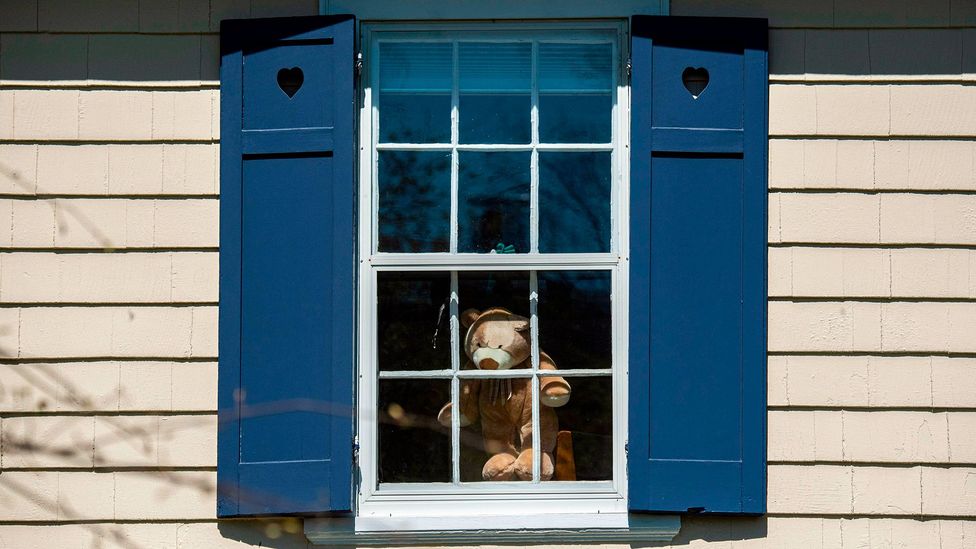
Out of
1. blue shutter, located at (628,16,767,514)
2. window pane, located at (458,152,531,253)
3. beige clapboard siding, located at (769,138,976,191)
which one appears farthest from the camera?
window pane, located at (458,152,531,253)

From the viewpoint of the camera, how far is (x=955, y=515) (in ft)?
13.8

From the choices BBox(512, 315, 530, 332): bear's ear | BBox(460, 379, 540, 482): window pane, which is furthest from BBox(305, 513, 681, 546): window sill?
BBox(512, 315, 530, 332): bear's ear

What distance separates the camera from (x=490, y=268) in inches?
171

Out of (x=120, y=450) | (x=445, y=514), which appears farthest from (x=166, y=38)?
(x=445, y=514)

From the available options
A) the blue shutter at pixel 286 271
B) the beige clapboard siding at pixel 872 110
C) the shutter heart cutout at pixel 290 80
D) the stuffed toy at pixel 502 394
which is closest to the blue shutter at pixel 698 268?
the beige clapboard siding at pixel 872 110

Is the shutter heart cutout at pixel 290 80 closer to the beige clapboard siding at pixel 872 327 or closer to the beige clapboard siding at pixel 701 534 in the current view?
the beige clapboard siding at pixel 701 534

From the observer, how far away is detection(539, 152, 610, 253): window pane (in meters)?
4.36

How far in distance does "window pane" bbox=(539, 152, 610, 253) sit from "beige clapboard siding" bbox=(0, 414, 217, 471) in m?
1.29

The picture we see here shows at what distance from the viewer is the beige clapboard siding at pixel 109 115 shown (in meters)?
4.34

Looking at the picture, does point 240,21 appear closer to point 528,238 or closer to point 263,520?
point 528,238

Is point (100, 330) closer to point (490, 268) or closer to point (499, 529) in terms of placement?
point (490, 268)

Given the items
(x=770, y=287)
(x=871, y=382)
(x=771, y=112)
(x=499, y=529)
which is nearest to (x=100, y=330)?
(x=499, y=529)

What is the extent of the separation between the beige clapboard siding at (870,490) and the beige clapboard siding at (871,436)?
37 mm

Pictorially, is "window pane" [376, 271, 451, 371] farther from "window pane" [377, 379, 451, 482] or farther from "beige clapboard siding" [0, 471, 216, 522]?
"beige clapboard siding" [0, 471, 216, 522]
